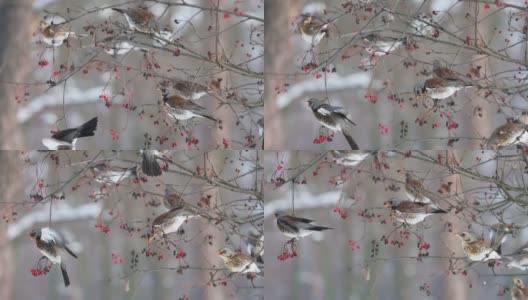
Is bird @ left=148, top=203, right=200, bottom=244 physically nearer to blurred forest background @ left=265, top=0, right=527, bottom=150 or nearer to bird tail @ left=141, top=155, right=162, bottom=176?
bird tail @ left=141, top=155, right=162, bottom=176

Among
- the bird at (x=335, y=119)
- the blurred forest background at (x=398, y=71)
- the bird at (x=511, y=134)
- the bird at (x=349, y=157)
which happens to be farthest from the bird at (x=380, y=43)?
the bird at (x=511, y=134)

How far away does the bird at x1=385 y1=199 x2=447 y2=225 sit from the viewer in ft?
9.71

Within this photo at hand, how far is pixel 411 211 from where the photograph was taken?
2957 mm

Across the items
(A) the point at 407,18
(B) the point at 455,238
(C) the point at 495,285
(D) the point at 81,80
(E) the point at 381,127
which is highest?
(A) the point at 407,18

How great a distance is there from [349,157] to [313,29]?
0.54 meters

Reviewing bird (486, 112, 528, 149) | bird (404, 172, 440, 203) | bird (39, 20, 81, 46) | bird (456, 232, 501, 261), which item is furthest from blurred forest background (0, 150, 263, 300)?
bird (486, 112, 528, 149)

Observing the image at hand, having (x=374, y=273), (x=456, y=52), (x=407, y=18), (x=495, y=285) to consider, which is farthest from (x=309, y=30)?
(x=495, y=285)

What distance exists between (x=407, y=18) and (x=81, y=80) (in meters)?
1.34

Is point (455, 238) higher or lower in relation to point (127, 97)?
lower

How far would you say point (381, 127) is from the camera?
9.82 ft

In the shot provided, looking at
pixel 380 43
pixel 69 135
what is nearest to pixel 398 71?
pixel 380 43

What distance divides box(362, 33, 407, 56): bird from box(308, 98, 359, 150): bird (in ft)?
0.89

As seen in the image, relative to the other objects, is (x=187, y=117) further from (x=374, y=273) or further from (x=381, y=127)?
(x=374, y=273)

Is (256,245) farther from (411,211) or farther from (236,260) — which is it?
(411,211)
